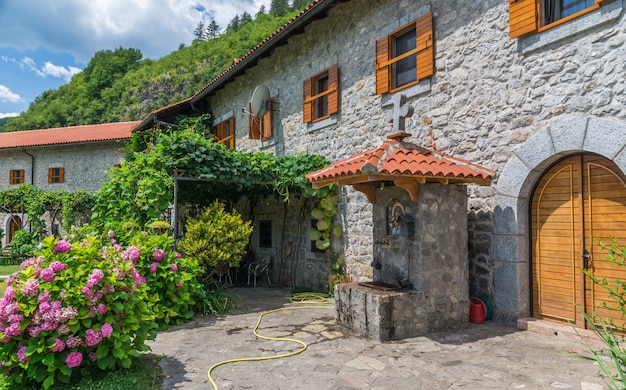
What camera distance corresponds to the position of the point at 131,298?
387 centimetres

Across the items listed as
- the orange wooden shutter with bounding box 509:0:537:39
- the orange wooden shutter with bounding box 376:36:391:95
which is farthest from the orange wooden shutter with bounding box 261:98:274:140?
the orange wooden shutter with bounding box 509:0:537:39

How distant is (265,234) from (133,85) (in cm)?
4207

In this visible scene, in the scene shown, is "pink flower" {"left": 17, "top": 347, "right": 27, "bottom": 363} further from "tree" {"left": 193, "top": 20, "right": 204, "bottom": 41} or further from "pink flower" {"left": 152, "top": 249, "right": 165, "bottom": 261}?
"tree" {"left": 193, "top": 20, "right": 204, "bottom": 41}

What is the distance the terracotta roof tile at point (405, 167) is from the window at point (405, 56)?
186 cm

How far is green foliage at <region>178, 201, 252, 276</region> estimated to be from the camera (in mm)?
6992

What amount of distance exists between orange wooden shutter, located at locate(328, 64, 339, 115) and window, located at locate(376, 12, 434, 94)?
49.0 inches

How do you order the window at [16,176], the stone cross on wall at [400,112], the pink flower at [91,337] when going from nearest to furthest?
the pink flower at [91,337]
the stone cross on wall at [400,112]
the window at [16,176]

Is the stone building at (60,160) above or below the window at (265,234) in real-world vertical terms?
above

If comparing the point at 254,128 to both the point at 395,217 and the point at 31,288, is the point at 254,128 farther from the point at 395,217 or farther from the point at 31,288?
the point at 31,288

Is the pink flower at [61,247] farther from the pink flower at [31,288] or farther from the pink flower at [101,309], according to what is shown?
the pink flower at [101,309]

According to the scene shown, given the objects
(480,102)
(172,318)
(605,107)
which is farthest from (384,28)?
(172,318)

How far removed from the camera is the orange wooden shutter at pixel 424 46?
6656mm

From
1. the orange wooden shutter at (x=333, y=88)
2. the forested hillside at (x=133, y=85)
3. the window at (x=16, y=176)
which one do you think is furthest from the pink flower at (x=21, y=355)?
the forested hillside at (x=133, y=85)

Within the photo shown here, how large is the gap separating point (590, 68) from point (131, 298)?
5.39 meters
